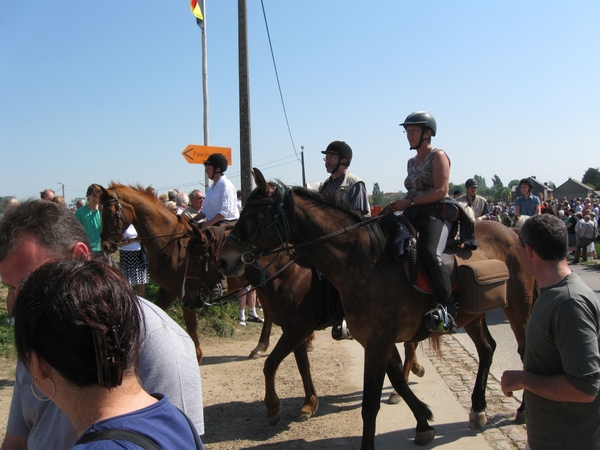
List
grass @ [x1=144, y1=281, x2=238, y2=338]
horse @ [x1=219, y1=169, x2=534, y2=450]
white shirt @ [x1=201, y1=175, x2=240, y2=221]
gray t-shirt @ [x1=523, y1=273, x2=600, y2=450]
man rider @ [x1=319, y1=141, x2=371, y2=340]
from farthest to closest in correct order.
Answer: grass @ [x1=144, y1=281, x2=238, y2=338], white shirt @ [x1=201, y1=175, x2=240, y2=221], man rider @ [x1=319, y1=141, x2=371, y2=340], horse @ [x1=219, y1=169, x2=534, y2=450], gray t-shirt @ [x1=523, y1=273, x2=600, y2=450]

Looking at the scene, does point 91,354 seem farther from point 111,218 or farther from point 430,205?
point 111,218

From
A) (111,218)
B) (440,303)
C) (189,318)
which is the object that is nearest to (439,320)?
(440,303)

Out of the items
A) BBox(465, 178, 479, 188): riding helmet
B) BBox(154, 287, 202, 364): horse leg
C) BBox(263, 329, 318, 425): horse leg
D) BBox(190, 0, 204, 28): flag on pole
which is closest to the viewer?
BBox(263, 329, 318, 425): horse leg

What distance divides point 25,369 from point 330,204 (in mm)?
3234

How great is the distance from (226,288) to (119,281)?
582 cm

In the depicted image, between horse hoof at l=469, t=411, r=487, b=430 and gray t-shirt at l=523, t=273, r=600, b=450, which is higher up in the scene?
gray t-shirt at l=523, t=273, r=600, b=450

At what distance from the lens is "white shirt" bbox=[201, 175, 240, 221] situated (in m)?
7.36

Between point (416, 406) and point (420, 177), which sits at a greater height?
point (420, 177)

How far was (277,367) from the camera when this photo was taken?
16.0 ft

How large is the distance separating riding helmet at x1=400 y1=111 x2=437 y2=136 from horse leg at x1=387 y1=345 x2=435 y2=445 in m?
2.08

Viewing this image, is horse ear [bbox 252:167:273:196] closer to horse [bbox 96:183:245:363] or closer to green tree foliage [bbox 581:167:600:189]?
horse [bbox 96:183:245:363]

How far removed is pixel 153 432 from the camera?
1.21 meters

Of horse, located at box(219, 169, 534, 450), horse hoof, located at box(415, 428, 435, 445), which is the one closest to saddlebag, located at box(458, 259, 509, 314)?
horse, located at box(219, 169, 534, 450)

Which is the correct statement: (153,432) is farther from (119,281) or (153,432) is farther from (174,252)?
(174,252)
